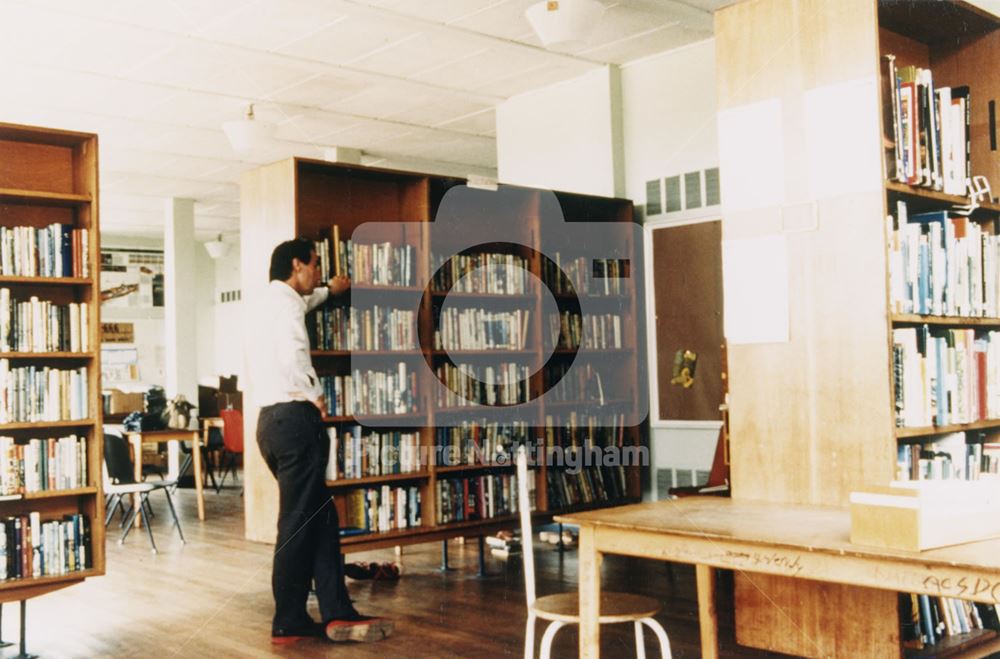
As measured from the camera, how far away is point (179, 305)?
454 inches

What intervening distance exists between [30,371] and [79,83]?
3.73 m

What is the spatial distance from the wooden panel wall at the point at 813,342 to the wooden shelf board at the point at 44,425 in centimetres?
290

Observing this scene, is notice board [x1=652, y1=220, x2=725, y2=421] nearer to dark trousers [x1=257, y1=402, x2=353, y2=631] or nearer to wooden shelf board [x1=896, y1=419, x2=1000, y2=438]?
wooden shelf board [x1=896, y1=419, x2=1000, y2=438]

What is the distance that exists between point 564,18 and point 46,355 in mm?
3206

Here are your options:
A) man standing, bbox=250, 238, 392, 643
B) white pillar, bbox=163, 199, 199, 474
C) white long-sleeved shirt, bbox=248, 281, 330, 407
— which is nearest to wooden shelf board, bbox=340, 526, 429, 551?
man standing, bbox=250, 238, 392, 643

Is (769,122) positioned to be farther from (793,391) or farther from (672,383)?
(672,383)

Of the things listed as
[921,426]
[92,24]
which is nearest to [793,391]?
[921,426]

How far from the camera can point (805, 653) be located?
3.07m

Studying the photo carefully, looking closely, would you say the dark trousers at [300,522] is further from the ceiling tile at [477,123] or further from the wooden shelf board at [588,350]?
the ceiling tile at [477,123]

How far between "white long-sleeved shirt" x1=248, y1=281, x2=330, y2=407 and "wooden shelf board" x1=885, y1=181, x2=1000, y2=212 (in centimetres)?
258

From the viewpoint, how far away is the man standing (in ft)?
14.1

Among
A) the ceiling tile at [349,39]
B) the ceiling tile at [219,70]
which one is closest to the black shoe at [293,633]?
the ceiling tile at [349,39]

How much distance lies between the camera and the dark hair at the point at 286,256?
4559 mm

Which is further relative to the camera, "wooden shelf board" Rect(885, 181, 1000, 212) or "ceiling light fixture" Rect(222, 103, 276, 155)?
"ceiling light fixture" Rect(222, 103, 276, 155)
